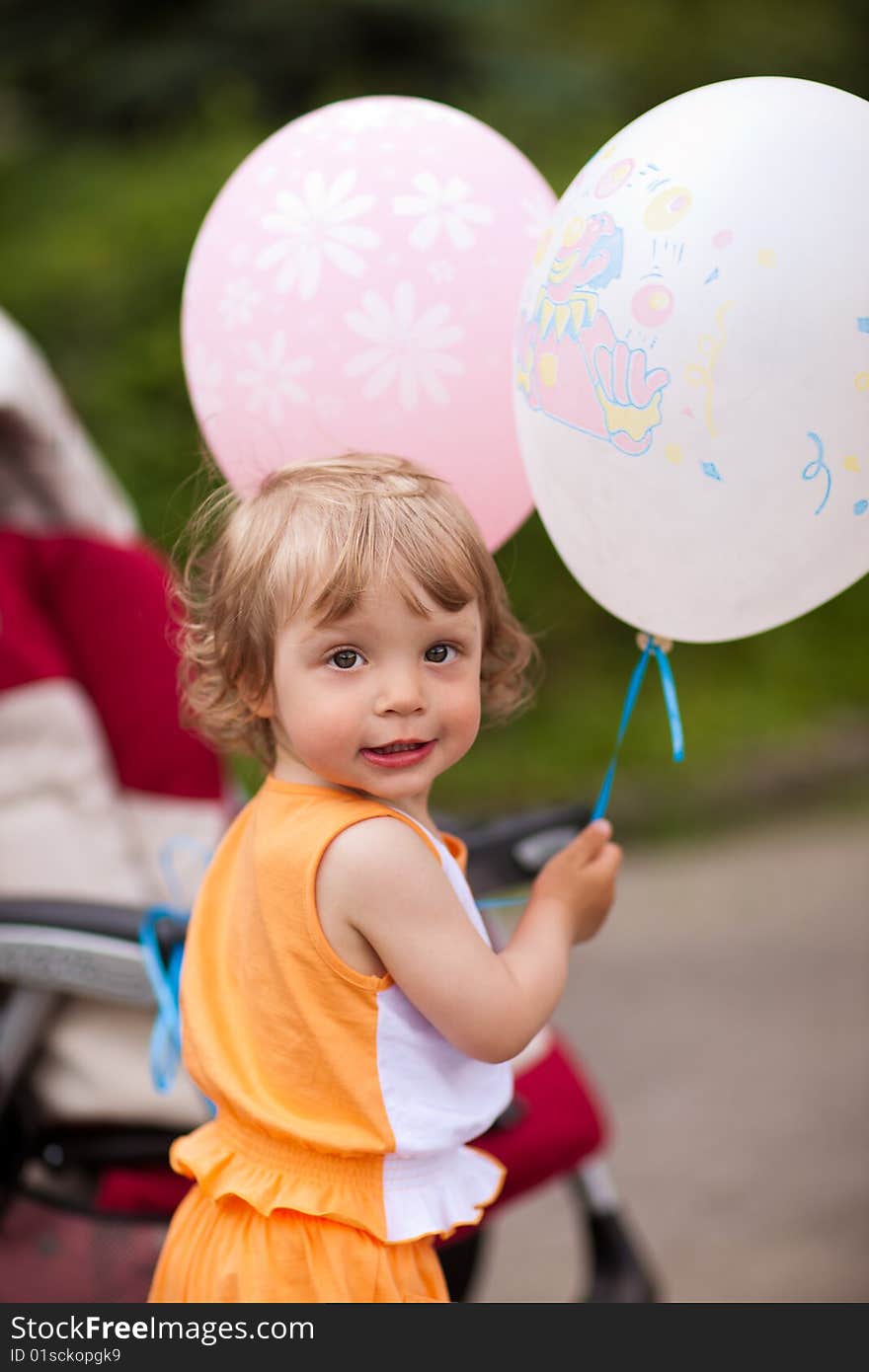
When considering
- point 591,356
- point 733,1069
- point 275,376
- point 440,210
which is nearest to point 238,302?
point 275,376

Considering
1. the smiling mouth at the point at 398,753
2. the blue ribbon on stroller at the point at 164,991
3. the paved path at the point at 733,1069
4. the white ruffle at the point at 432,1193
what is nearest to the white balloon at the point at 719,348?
the smiling mouth at the point at 398,753

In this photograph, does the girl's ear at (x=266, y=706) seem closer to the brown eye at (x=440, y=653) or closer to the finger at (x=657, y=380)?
the brown eye at (x=440, y=653)

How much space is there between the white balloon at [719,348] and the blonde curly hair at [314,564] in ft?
0.36

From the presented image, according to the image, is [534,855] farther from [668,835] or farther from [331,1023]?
[668,835]

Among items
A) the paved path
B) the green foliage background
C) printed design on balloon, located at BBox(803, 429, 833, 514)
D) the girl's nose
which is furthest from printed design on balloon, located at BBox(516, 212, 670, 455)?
the green foliage background

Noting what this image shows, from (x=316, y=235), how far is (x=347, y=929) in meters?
0.62

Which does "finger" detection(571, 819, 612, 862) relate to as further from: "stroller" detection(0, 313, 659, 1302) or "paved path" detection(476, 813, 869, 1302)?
"paved path" detection(476, 813, 869, 1302)

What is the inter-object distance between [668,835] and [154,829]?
244cm

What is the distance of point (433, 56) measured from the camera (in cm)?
588

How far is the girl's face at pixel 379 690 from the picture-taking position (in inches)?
44.3

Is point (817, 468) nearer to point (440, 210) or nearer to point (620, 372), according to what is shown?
point (620, 372)

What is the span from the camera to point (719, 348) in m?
1.11

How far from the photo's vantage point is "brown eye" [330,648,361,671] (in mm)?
1138
